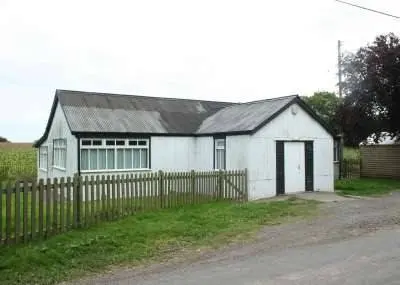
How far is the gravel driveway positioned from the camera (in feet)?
23.9

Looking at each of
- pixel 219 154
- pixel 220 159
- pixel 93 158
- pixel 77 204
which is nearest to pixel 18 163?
pixel 93 158

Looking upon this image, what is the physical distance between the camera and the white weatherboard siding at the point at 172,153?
2038 cm

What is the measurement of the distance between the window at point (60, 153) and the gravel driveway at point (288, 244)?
11.4 metres

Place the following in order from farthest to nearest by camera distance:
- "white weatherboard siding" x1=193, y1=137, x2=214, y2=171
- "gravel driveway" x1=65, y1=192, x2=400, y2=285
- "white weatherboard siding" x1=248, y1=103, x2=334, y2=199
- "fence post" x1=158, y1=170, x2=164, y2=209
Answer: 1. "white weatherboard siding" x1=193, y1=137, x2=214, y2=171
2. "white weatherboard siding" x1=248, y1=103, x2=334, y2=199
3. "fence post" x1=158, y1=170, x2=164, y2=209
4. "gravel driveway" x1=65, y1=192, x2=400, y2=285

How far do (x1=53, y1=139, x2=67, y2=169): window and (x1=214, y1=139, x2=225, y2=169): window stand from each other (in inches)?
258

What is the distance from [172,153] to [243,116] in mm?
3628

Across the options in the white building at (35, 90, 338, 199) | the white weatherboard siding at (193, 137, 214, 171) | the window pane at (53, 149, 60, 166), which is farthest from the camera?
the window pane at (53, 149, 60, 166)

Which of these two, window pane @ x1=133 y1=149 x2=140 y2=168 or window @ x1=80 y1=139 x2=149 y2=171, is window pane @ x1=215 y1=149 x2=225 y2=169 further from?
window pane @ x1=133 y1=149 x2=140 y2=168

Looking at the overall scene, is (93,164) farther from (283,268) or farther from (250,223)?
(283,268)

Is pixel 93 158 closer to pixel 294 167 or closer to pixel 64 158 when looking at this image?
pixel 64 158

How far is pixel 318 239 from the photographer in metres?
9.85

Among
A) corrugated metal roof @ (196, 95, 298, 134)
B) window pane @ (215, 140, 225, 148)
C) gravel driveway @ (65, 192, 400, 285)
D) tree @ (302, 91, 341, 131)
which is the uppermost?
tree @ (302, 91, 341, 131)

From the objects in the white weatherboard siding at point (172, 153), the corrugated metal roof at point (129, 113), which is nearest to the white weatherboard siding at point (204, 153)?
the white weatherboard siding at point (172, 153)

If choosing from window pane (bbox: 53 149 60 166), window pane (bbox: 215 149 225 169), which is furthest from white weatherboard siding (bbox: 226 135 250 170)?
window pane (bbox: 53 149 60 166)
